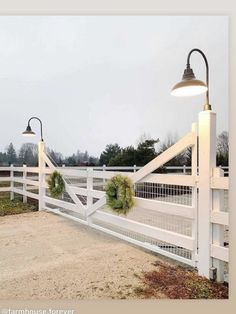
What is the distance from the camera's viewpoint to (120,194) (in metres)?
2.30

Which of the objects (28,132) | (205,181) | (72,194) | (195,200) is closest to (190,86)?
(205,181)

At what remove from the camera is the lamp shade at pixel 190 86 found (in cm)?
168

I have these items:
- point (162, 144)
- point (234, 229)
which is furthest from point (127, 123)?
point (234, 229)

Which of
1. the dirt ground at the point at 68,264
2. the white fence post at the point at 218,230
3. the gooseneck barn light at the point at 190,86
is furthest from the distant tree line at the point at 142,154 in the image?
the dirt ground at the point at 68,264

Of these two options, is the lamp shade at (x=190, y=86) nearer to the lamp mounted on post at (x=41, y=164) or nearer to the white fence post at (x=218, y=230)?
the white fence post at (x=218, y=230)

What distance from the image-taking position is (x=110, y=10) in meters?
1.88

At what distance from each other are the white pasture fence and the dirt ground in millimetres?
158

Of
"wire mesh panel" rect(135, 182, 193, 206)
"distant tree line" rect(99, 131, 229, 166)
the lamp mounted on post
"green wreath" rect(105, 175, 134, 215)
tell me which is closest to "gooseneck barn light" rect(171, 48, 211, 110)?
"distant tree line" rect(99, 131, 229, 166)

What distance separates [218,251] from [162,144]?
0.82 metres

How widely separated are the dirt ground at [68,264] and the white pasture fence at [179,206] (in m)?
0.16

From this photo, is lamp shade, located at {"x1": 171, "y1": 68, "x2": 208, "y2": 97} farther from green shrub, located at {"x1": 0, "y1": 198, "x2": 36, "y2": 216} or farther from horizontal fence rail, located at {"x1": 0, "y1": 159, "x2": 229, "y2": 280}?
green shrub, located at {"x1": 0, "y1": 198, "x2": 36, "y2": 216}

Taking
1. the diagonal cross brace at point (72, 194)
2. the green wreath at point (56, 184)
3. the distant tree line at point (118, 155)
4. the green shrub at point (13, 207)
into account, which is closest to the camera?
the distant tree line at point (118, 155)

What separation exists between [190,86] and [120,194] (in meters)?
1.03

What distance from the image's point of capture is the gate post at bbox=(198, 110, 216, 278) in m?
1.76
